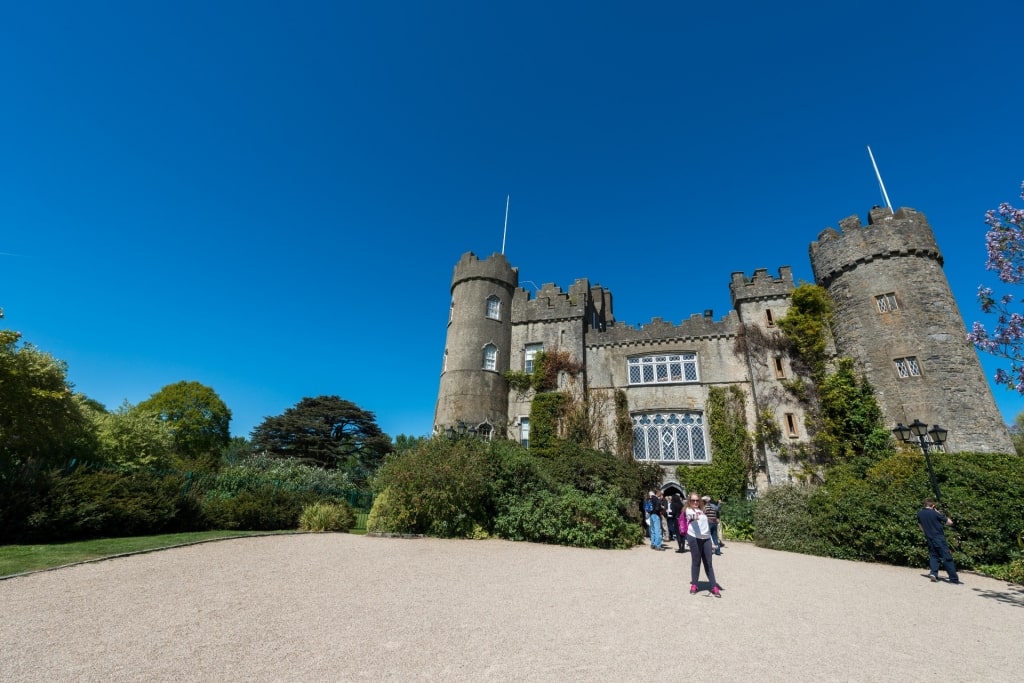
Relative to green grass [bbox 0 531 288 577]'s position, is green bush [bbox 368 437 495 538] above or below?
above

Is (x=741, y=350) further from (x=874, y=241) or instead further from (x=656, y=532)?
(x=656, y=532)

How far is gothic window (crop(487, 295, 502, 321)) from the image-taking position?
2419cm

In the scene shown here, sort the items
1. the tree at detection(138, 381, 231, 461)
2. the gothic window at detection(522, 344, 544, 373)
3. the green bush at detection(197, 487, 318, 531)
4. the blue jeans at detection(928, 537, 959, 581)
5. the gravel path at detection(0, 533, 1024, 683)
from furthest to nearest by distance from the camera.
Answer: the tree at detection(138, 381, 231, 461) → the gothic window at detection(522, 344, 544, 373) → the green bush at detection(197, 487, 318, 531) → the blue jeans at detection(928, 537, 959, 581) → the gravel path at detection(0, 533, 1024, 683)

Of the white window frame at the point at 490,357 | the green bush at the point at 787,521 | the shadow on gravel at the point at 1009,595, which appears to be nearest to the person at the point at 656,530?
the green bush at the point at 787,521

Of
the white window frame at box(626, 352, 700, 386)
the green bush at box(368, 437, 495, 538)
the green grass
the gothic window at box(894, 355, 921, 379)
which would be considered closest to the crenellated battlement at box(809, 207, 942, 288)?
the gothic window at box(894, 355, 921, 379)

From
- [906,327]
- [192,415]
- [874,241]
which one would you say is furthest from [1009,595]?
[192,415]

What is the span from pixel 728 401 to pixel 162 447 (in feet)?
104

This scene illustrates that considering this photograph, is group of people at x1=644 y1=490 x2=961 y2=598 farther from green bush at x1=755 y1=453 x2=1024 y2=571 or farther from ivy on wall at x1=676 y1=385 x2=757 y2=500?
ivy on wall at x1=676 y1=385 x2=757 y2=500

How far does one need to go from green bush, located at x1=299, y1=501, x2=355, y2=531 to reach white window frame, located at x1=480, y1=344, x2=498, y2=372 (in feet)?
32.0

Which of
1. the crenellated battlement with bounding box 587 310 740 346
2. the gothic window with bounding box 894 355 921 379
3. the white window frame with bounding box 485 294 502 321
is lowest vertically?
the gothic window with bounding box 894 355 921 379

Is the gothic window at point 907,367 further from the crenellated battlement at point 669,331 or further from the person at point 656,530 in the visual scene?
the person at point 656,530

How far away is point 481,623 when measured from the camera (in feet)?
19.8

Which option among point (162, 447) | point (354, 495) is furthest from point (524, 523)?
point (162, 447)

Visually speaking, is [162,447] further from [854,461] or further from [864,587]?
[854,461]
